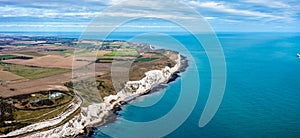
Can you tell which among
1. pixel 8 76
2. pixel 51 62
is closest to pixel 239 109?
pixel 8 76

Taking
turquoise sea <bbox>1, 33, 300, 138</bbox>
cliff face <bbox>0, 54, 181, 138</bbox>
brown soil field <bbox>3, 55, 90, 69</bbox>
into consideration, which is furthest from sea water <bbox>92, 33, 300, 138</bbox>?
brown soil field <bbox>3, 55, 90, 69</bbox>

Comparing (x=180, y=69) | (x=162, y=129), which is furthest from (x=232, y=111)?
(x=180, y=69)

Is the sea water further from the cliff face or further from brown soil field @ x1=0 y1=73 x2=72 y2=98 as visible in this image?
brown soil field @ x1=0 y1=73 x2=72 y2=98

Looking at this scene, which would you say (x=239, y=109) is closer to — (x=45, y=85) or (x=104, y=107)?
(x=104, y=107)

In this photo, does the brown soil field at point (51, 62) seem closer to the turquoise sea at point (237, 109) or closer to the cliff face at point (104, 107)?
the cliff face at point (104, 107)

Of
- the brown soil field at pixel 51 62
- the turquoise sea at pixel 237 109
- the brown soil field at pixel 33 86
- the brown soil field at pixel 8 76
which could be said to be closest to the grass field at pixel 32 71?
the brown soil field at pixel 8 76

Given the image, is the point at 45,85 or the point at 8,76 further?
the point at 8,76

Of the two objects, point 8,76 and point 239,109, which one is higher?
point 8,76

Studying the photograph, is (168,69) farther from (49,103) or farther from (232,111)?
(49,103)
